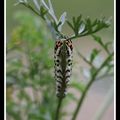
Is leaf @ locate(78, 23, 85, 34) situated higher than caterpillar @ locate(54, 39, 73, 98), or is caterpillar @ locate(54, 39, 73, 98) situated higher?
leaf @ locate(78, 23, 85, 34)

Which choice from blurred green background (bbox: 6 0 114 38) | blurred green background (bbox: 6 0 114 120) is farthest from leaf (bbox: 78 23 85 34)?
blurred green background (bbox: 6 0 114 120)

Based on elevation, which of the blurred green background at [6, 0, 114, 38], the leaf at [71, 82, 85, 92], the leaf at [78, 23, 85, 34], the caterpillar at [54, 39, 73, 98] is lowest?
the caterpillar at [54, 39, 73, 98]

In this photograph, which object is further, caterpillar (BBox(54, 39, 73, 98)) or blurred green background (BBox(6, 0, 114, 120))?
blurred green background (BBox(6, 0, 114, 120))

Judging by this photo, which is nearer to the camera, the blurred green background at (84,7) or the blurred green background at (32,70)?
the blurred green background at (84,7)

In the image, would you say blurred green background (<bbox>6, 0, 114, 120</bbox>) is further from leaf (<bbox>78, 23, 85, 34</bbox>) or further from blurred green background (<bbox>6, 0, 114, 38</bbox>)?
leaf (<bbox>78, 23, 85, 34</bbox>)

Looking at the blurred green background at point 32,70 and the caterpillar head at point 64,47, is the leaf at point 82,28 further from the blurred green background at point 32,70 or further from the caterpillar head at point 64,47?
the blurred green background at point 32,70

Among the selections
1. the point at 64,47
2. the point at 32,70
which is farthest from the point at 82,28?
the point at 32,70

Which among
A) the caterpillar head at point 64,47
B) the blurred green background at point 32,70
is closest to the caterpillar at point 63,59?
the caterpillar head at point 64,47

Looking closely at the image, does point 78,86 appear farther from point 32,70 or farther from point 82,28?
point 82,28
